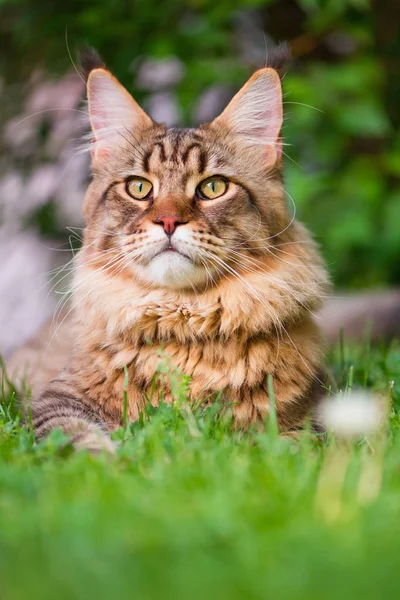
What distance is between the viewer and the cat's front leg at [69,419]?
2.04m

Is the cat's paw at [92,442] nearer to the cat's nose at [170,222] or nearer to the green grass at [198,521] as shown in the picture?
the green grass at [198,521]

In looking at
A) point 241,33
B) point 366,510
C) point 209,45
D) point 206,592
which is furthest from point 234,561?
point 241,33

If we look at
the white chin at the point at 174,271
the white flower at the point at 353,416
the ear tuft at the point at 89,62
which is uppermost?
the ear tuft at the point at 89,62

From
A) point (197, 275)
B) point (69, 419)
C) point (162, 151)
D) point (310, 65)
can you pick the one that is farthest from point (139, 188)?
point (310, 65)

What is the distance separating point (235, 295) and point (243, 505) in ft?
3.96

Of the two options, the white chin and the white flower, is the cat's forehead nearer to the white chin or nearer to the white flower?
the white chin

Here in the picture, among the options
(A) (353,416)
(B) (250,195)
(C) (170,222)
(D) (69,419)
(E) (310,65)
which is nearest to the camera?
(A) (353,416)

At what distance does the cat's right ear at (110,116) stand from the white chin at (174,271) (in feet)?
1.97

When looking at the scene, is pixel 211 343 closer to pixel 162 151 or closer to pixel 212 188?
pixel 212 188

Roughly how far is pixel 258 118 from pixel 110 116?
0.55 meters

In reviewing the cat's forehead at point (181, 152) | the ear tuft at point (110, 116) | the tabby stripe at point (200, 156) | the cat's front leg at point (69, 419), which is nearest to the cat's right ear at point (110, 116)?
the ear tuft at point (110, 116)

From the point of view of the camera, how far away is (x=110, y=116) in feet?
9.64

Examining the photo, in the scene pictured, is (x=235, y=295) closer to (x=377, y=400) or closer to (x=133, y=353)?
(x=133, y=353)

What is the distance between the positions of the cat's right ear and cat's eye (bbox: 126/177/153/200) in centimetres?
21
